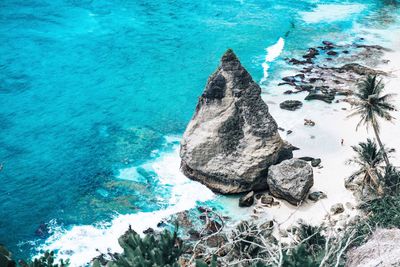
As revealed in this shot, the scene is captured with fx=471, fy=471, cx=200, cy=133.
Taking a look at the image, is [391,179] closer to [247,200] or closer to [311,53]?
[247,200]

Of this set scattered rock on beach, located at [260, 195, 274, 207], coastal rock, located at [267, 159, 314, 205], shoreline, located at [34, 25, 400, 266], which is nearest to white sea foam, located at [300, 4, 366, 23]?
shoreline, located at [34, 25, 400, 266]

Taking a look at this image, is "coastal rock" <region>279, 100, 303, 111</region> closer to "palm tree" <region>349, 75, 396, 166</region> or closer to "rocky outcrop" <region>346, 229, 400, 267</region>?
"palm tree" <region>349, 75, 396, 166</region>

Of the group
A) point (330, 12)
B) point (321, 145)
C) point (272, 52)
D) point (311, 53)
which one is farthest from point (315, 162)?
point (330, 12)

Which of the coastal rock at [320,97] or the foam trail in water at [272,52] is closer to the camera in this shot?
the coastal rock at [320,97]

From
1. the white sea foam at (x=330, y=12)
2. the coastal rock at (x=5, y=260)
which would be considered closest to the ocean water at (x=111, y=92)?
the white sea foam at (x=330, y=12)

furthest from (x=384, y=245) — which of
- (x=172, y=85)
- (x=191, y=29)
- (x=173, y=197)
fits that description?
(x=191, y=29)

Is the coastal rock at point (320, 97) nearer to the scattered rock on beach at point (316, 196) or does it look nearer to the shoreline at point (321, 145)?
the shoreline at point (321, 145)
